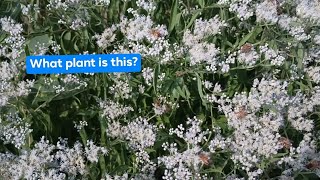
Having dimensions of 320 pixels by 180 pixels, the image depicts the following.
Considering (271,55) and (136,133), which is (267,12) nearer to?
(271,55)

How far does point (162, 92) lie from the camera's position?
2.44 metres

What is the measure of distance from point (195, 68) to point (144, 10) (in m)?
0.39

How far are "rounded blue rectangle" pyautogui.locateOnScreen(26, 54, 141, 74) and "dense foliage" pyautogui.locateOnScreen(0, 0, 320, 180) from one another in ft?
0.12

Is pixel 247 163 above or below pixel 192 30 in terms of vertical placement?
below

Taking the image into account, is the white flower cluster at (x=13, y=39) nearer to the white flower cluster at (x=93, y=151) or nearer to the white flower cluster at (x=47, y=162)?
the white flower cluster at (x=47, y=162)

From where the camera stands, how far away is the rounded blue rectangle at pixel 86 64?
2328 mm

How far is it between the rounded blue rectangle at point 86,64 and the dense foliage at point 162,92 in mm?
37

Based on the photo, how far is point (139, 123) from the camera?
2.36 metres

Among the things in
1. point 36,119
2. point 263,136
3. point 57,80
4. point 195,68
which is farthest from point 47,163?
point 263,136

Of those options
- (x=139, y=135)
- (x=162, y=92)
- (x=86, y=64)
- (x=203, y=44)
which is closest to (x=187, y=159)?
(x=139, y=135)

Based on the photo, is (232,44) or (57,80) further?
(232,44)

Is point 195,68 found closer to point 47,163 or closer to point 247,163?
point 247,163

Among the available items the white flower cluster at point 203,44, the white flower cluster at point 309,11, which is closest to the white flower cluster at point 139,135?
the white flower cluster at point 203,44

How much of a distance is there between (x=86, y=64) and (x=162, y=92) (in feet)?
1.22
